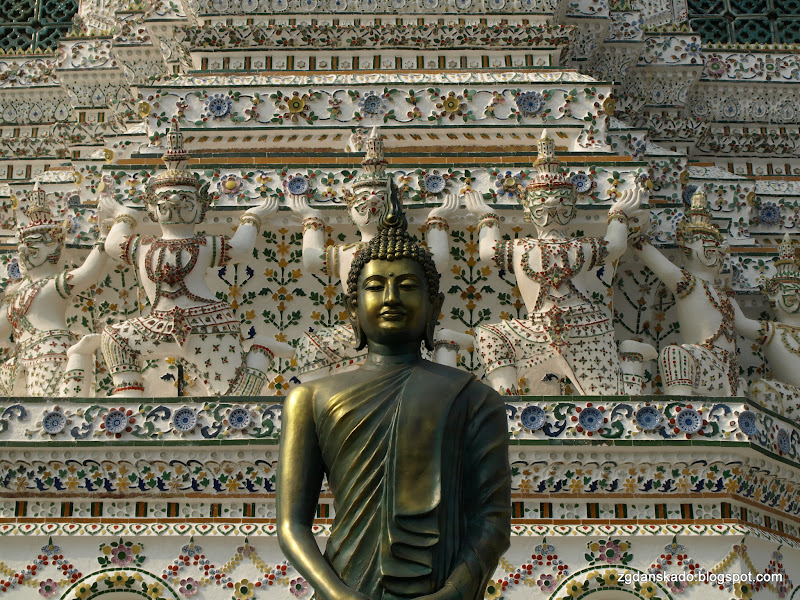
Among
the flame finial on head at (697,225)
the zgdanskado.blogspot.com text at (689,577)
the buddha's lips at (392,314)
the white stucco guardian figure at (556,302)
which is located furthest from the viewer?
the flame finial on head at (697,225)

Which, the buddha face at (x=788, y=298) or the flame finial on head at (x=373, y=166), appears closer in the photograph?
the flame finial on head at (x=373, y=166)

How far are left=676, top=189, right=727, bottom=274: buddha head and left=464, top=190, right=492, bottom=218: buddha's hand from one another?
6.38 ft

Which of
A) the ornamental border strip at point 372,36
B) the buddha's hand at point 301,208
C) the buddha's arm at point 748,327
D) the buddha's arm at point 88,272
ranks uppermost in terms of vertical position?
the ornamental border strip at point 372,36

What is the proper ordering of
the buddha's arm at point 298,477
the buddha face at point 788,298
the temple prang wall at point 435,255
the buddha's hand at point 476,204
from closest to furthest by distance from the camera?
the buddha's arm at point 298,477
the temple prang wall at point 435,255
the buddha's hand at point 476,204
the buddha face at point 788,298

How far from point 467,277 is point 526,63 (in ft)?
13.1

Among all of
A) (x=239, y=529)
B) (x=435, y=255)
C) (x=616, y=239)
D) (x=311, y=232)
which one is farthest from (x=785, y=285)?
(x=239, y=529)

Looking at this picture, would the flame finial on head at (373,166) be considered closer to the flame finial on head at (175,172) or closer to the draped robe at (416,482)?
the flame finial on head at (175,172)

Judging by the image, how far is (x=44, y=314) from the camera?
45.0 ft

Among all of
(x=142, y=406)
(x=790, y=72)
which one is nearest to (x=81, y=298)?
(x=142, y=406)

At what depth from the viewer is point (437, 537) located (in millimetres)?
6387

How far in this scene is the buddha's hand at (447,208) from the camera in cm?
1369

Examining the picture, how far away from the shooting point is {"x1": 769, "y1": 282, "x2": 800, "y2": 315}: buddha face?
47.1ft

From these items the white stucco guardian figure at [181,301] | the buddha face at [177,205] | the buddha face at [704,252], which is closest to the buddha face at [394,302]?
the white stucco guardian figure at [181,301]

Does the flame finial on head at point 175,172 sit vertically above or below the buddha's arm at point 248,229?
above
